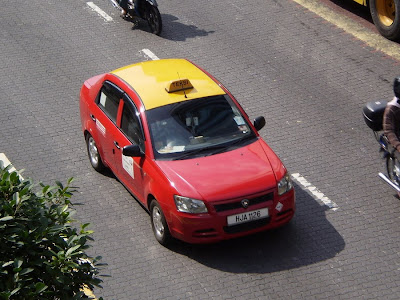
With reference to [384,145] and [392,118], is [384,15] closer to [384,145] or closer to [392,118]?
[384,145]

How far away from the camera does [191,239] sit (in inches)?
415

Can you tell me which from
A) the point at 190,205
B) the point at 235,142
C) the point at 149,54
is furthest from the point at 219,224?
the point at 149,54

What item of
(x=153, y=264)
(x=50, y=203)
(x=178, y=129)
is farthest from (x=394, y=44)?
(x=50, y=203)

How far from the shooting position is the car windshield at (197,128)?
11.1 m

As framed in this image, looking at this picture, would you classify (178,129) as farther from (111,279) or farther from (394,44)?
(394,44)

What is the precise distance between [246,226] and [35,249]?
4.42 metres

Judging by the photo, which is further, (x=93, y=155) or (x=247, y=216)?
(x=93, y=155)

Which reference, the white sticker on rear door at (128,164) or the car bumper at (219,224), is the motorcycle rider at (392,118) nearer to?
the car bumper at (219,224)

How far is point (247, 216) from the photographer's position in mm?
10438

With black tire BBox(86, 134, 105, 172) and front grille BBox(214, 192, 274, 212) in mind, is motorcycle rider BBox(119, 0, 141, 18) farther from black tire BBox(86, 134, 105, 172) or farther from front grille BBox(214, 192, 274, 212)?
front grille BBox(214, 192, 274, 212)

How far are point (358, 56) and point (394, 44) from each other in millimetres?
964

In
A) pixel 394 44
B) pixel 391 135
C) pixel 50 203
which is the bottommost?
pixel 394 44

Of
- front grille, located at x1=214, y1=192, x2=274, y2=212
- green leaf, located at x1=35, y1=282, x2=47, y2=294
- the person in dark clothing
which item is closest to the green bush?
green leaf, located at x1=35, y1=282, x2=47, y2=294

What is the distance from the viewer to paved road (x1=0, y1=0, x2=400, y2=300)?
10.5 m
